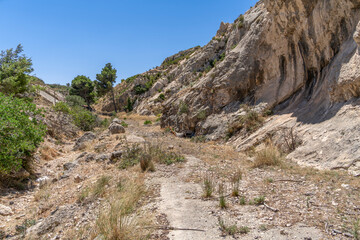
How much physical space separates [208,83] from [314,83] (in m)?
7.97

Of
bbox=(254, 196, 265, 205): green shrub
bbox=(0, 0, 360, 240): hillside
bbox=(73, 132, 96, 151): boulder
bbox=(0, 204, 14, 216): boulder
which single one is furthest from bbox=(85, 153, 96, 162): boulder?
bbox=(254, 196, 265, 205): green shrub

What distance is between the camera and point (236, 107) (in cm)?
1490

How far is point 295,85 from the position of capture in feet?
39.2

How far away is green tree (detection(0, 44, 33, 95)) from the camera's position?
16.8m

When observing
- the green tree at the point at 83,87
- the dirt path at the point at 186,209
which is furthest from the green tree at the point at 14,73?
the green tree at the point at 83,87

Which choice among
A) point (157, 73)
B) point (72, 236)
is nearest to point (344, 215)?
point (72, 236)

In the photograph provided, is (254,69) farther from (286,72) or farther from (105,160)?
(105,160)

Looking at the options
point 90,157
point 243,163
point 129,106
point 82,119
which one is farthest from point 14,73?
point 129,106

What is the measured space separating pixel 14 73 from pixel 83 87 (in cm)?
2498

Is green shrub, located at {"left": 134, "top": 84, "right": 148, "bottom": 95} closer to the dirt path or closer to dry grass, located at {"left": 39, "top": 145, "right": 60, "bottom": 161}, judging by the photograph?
dry grass, located at {"left": 39, "top": 145, "right": 60, "bottom": 161}

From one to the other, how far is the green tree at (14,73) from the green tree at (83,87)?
73.9 feet

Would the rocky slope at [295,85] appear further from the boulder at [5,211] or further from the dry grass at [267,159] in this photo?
the boulder at [5,211]

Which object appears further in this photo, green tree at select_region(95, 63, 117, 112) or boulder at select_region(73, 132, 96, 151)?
green tree at select_region(95, 63, 117, 112)

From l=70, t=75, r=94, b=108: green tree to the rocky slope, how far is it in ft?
87.3
